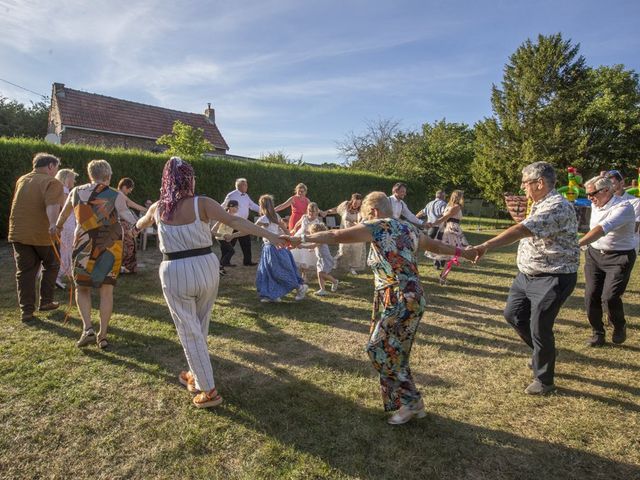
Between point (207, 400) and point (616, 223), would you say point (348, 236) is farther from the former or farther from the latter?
point (616, 223)

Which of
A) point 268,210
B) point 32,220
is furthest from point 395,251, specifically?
point 32,220

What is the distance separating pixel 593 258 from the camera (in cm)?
529

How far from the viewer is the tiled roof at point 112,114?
86.5 ft

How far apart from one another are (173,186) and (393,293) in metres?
1.97

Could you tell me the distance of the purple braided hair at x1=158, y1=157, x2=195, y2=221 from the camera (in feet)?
10.6

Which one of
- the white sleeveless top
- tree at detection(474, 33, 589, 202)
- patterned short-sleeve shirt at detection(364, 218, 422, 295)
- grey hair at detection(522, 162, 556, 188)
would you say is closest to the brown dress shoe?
the white sleeveless top

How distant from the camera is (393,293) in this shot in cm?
310

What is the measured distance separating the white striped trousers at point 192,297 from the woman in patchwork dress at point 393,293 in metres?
1.01

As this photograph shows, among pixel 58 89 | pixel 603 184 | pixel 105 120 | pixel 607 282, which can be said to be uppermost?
pixel 58 89

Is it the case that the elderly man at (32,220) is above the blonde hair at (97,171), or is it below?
below

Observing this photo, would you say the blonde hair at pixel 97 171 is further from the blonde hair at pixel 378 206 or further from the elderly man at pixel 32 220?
the blonde hair at pixel 378 206

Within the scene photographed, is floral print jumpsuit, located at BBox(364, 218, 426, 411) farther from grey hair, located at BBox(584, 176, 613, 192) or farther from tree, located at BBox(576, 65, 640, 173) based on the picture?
tree, located at BBox(576, 65, 640, 173)

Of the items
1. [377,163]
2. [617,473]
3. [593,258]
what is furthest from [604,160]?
[617,473]

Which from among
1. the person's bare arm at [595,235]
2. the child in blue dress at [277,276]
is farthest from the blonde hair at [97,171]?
the person's bare arm at [595,235]
